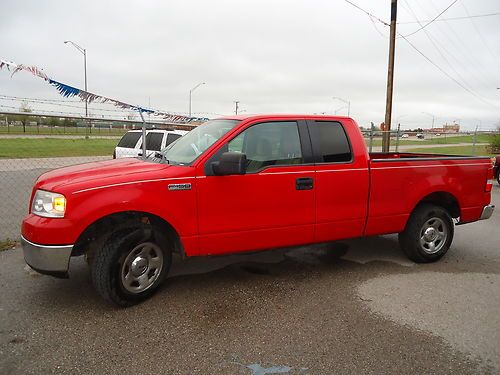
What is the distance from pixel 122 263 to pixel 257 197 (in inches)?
56.7

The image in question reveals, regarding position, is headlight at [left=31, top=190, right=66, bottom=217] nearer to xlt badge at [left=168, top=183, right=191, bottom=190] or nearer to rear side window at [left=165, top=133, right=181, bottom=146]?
xlt badge at [left=168, top=183, right=191, bottom=190]

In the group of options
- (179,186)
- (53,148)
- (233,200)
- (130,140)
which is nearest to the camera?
(179,186)

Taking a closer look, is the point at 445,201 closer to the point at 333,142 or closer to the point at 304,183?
the point at 333,142

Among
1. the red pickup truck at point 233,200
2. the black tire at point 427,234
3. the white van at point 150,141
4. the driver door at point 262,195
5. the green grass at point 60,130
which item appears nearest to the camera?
the red pickup truck at point 233,200

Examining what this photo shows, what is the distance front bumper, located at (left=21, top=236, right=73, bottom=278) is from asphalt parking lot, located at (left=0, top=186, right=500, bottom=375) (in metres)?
0.46

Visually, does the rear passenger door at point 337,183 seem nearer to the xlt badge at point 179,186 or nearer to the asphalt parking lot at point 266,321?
the asphalt parking lot at point 266,321

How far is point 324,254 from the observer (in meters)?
5.47

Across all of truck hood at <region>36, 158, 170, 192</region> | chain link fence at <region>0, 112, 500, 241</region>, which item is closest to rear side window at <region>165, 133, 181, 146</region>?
chain link fence at <region>0, 112, 500, 241</region>

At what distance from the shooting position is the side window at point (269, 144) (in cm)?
411

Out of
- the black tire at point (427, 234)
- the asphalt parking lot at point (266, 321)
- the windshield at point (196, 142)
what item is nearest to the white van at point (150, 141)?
the asphalt parking lot at point (266, 321)

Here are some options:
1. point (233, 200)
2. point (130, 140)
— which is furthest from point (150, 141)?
point (233, 200)

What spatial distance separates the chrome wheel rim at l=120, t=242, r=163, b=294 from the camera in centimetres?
370

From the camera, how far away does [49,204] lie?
347 cm

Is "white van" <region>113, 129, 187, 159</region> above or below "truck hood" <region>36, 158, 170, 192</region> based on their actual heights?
above
